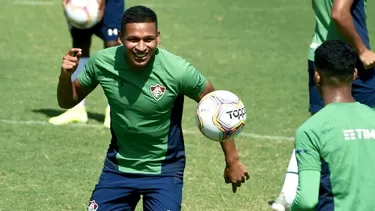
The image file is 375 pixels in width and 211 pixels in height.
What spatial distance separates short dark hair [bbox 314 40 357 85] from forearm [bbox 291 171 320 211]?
0.54 m

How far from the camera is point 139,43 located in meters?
6.45

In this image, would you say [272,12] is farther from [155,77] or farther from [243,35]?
[155,77]

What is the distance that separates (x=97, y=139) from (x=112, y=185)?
150 inches

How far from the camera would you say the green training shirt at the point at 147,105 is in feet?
21.4

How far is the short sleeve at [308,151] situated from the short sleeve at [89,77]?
208cm

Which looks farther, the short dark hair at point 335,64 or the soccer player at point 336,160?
the short dark hair at point 335,64

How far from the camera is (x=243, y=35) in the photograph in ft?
55.6

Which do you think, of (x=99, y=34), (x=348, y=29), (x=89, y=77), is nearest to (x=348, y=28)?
(x=348, y=29)

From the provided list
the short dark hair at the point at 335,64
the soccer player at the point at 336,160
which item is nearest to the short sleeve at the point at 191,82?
the short dark hair at the point at 335,64

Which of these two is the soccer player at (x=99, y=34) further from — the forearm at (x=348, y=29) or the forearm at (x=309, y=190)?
the forearm at (x=309, y=190)

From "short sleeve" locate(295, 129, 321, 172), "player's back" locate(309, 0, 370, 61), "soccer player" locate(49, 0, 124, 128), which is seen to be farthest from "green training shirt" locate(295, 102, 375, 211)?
"soccer player" locate(49, 0, 124, 128)

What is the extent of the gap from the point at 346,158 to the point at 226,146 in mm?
1683

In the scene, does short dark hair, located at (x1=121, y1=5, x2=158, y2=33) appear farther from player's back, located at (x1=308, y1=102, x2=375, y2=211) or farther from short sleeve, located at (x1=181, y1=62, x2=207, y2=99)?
player's back, located at (x1=308, y1=102, x2=375, y2=211)

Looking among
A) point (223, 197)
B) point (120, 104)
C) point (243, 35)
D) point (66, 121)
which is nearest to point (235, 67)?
point (243, 35)
